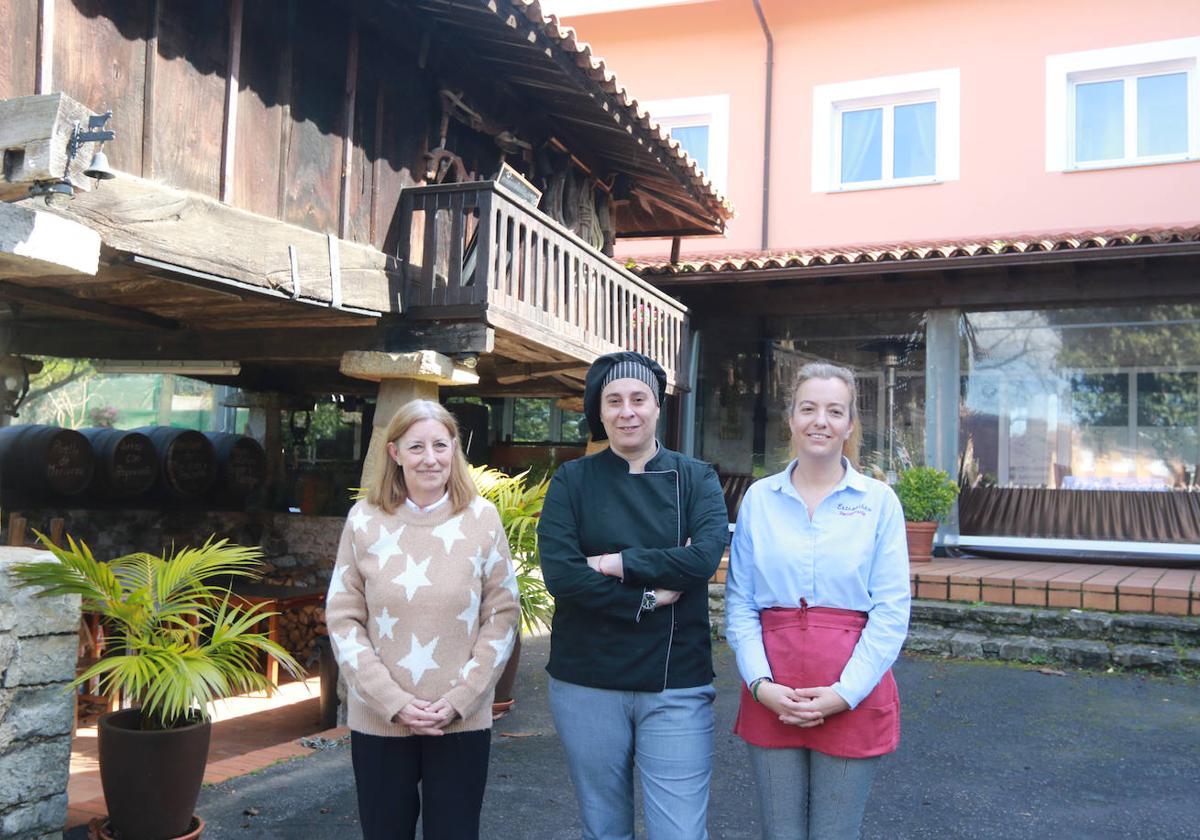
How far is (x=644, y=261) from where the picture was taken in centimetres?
1104

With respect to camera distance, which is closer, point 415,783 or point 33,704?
point 415,783

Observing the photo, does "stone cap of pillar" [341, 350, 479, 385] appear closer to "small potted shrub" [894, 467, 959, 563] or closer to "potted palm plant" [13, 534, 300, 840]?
"potted palm plant" [13, 534, 300, 840]

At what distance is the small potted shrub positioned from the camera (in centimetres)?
834

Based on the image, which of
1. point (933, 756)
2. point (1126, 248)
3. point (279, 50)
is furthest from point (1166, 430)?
point (279, 50)

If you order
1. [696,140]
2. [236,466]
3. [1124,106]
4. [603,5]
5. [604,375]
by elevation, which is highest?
[603,5]

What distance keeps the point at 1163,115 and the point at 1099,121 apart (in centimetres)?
67

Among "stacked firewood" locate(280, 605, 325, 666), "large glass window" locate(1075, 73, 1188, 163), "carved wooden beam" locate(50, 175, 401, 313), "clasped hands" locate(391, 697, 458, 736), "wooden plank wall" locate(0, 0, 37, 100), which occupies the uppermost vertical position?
"large glass window" locate(1075, 73, 1188, 163)

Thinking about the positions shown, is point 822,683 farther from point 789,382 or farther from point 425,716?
point 789,382

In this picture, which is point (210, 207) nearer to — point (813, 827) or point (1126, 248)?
point (813, 827)

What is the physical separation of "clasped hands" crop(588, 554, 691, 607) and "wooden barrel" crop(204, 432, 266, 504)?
9016 millimetres

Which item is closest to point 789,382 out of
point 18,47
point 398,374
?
point 398,374

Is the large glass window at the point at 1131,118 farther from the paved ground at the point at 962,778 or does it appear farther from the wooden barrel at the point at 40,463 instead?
the wooden barrel at the point at 40,463

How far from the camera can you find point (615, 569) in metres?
2.46

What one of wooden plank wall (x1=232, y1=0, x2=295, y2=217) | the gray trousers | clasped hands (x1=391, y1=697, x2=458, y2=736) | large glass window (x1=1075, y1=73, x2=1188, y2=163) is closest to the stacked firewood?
wooden plank wall (x1=232, y1=0, x2=295, y2=217)
